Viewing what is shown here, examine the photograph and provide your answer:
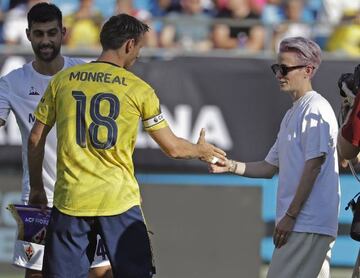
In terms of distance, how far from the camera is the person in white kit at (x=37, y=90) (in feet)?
22.1

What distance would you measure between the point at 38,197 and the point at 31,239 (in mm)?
329

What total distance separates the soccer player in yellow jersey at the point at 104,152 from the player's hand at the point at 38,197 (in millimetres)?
548

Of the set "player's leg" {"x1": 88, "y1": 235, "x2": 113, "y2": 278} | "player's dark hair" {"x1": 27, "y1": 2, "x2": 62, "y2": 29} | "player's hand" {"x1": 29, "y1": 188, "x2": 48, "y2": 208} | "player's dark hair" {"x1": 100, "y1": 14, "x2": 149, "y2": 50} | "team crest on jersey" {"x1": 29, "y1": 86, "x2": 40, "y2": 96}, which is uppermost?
"player's dark hair" {"x1": 27, "y1": 2, "x2": 62, "y2": 29}

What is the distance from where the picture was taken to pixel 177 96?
987cm

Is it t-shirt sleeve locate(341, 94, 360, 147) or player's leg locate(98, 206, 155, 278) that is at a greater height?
t-shirt sleeve locate(341, 94, 360, 147)

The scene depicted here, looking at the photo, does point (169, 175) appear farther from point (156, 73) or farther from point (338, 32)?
point (338, 32)

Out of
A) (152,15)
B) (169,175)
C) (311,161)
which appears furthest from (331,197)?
(152,15)

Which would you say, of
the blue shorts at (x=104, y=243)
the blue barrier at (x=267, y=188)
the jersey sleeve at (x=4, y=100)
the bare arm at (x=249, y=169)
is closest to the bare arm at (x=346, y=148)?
the bare arm at (x=249, y=169)

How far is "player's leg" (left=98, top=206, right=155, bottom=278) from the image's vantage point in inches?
228

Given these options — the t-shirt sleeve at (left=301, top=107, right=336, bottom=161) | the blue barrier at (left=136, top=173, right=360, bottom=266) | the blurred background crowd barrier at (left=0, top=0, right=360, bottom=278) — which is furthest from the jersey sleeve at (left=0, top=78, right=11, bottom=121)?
the blue barrier at (left=136, top=173, right=360, bottom=266)

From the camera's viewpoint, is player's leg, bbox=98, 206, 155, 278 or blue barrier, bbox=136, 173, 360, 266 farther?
blue barrier, bbox=136, 173, 360, 266

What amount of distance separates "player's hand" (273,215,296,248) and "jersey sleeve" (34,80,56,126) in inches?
57.6

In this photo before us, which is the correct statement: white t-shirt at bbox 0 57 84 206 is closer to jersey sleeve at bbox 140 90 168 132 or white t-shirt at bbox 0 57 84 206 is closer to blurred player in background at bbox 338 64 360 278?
jersey sleeve at bbox 140 90 168 132

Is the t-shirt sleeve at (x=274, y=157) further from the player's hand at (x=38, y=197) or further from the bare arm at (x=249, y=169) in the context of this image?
the player's hand at (x=38, y=197)
